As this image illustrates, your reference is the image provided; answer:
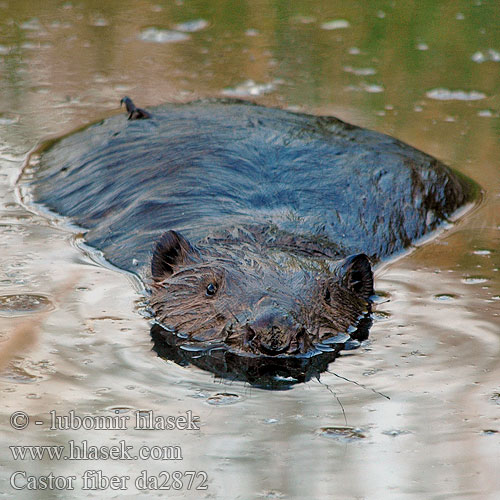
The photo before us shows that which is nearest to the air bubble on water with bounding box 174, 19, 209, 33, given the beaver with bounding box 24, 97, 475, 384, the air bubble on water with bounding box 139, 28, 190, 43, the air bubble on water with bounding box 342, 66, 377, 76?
the air bubble on water with bounding box 139, 28, 190, 43

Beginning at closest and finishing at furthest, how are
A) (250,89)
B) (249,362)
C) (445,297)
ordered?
(249,362)
(445,297)
(250,89)

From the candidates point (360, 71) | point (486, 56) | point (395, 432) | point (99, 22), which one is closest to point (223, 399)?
point (395, 432)

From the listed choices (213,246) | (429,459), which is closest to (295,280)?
(213,246)

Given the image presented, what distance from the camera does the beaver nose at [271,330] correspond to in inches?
148

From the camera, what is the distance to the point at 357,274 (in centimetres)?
441

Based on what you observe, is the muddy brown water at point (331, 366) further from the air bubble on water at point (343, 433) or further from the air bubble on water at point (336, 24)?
the air bubble on water at point (336, 24)

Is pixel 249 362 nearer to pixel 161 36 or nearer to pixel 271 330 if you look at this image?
pixel 271 330

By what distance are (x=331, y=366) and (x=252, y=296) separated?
1.33 ft

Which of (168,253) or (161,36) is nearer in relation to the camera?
(168,253)

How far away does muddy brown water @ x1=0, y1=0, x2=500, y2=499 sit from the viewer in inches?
126

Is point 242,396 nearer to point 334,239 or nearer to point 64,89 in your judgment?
point 334,239

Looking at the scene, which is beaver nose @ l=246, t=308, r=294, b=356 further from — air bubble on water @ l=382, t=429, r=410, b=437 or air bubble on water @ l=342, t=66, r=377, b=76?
air bubble on water @ l=342, t=66, r=377, b=76

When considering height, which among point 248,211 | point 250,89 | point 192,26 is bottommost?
point 250,89

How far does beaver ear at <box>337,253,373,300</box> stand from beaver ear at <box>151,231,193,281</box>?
657 mm
